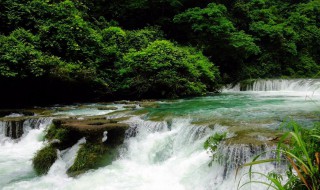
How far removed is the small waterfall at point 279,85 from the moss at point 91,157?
1328 cm

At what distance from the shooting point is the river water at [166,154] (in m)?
5.68

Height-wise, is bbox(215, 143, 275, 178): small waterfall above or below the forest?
below

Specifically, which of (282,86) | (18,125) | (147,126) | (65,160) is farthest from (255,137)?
(282,86)

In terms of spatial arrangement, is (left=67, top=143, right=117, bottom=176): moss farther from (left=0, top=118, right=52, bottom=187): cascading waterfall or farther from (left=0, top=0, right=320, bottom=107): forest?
(left=0, top=0, right=320, bottom=107): forest

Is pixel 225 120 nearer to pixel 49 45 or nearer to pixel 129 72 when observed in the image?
pixel 129 72

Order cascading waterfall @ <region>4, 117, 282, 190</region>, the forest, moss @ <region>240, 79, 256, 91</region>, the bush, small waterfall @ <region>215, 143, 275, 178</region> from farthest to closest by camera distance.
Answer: moss @ <region>240, 79, 256, 91</region>, the bush, the forest, cascading waterfall @ <region>4, 117, 282, 190</region>, small waterfall @ <region>215, 143, 275, 178</region>

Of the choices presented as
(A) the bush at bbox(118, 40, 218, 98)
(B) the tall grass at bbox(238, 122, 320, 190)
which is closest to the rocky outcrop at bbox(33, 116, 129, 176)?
(B) the tall grass at bbox(238, 122, 320, 190)

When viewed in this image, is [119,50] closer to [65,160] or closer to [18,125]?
[18,125]

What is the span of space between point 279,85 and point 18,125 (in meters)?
15.2

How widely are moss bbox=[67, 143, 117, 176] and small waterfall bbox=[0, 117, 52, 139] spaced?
9.39 ft

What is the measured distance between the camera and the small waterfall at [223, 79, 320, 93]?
1688cm

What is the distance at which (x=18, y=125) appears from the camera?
9.19 meters

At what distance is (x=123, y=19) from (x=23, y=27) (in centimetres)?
949

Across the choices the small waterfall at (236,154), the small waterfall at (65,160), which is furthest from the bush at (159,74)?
the small waterfall at (236,154)
